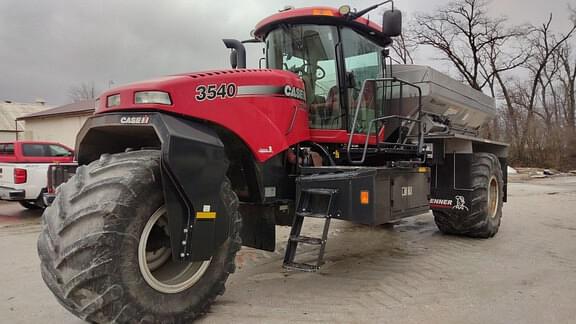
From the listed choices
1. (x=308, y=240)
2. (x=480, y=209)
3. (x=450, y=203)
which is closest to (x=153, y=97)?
(x=308, y=240)

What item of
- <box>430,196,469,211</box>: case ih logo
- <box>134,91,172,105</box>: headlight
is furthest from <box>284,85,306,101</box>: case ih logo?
<box>430,196,469,211</box>: case ih logo

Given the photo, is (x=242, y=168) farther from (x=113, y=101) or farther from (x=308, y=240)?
(x=113, y=101)

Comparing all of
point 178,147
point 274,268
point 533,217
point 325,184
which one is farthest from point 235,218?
point 533,217

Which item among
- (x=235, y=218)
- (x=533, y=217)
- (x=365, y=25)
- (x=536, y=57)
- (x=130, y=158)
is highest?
(x=536, y=57)

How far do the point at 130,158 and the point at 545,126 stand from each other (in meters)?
→ 40.7

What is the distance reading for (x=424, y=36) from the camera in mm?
35125

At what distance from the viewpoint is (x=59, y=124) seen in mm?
25859

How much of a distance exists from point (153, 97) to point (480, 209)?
5.00m

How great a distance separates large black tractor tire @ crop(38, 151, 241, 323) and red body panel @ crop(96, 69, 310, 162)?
0.49 meters

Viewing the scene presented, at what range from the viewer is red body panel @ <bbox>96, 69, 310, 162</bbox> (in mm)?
3359

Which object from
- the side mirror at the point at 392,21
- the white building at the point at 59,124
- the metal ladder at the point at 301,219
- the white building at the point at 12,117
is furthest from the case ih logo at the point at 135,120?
the white building at the point at 12,117

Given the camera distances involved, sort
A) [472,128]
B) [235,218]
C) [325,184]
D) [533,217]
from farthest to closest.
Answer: [533,217] < [472,128] < [325,184] < [235,218]

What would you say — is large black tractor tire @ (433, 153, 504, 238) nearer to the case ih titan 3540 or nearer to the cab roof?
the case ih titan 3540

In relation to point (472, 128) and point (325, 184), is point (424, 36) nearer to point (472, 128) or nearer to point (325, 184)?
point (472, 128)
